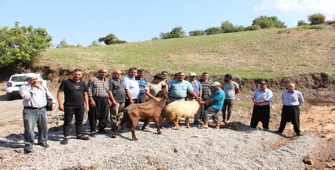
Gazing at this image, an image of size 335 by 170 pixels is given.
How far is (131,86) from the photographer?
6.98 metres

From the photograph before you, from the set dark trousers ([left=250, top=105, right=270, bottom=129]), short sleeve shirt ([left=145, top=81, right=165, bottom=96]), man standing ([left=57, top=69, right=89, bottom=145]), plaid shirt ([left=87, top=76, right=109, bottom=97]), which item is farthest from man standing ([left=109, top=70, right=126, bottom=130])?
dark trousers ([left=250, top=105, right=270, bottom=129])

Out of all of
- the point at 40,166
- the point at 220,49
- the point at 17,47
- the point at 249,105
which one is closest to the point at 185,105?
the point at 40,166

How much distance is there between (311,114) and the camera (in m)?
10.5

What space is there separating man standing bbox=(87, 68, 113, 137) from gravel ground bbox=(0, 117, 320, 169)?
1.83ft

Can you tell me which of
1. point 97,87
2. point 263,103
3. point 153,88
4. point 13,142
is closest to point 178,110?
point 153,88

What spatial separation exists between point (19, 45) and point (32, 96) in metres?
16.9

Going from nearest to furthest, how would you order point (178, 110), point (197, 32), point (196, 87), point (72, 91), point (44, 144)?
point (44, 144)
point (72, 91)
point (178, 110)
point (196, 87)
point (197, 32)

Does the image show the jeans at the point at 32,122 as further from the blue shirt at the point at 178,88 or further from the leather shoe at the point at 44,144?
the blue shirt at the point at 178,88

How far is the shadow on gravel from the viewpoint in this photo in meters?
5.70

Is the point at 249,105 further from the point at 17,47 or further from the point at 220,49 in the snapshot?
the point at 17,47

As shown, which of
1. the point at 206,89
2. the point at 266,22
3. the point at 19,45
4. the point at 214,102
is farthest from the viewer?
the point at 266,22

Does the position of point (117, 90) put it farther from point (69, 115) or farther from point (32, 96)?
point (32, 96)

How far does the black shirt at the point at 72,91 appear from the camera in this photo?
565 cm

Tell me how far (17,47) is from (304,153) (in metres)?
20.6
